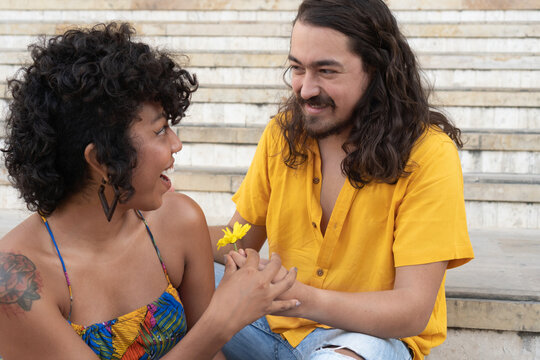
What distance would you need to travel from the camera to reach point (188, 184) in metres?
4.34

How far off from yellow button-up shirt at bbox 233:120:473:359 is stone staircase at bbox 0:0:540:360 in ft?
1.87

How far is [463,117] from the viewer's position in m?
4.99

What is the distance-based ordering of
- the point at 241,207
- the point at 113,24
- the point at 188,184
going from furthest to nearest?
1. the point at 188,184
2. the point at 241,207
3. the point at 113,24

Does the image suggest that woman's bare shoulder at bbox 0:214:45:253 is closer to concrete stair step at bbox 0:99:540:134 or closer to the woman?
the woman

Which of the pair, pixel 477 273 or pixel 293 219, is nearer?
pixel 293 219

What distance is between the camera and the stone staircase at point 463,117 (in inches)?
107

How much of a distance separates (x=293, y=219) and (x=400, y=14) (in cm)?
624

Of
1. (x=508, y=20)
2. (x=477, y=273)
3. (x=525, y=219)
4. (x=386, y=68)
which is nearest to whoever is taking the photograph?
(x=386, y=68)

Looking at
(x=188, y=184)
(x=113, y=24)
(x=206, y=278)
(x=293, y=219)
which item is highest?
(x=113, y=24)

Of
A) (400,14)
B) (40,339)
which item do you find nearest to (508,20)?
(400,14)

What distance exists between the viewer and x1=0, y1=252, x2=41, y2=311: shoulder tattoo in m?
1.67

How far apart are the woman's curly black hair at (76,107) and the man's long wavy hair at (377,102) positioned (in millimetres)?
648

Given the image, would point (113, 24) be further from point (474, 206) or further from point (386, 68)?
point (474, 206)

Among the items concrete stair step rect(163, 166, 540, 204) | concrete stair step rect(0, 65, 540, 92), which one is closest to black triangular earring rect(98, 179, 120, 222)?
concrete stair step rect(163, 166, 540, 204)
